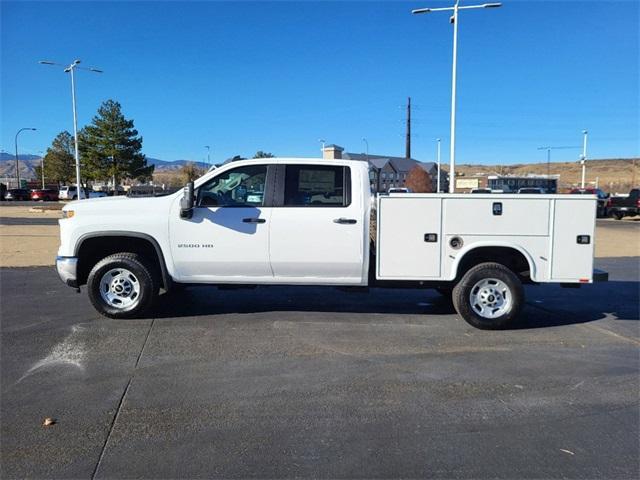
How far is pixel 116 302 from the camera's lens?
6.79m

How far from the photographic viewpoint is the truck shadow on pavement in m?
7.38

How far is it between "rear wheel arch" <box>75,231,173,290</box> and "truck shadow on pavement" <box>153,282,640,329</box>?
717 mm

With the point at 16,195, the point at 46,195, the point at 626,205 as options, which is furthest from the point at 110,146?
the point at 626,205

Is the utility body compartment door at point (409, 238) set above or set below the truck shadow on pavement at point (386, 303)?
above

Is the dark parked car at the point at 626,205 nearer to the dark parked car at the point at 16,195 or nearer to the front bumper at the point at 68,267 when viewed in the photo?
the front bumper at the point at 68,267

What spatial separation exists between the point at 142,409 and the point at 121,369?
3.22 ft

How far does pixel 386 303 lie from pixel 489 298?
5.99 feet

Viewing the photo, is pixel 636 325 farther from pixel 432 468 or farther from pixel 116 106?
pixel 116 106

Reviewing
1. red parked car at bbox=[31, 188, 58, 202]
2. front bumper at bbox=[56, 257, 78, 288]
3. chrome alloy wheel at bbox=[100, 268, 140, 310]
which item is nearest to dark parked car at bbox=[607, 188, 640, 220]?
chrome alloy wheel at bbox=[100, 268, 140, 310]

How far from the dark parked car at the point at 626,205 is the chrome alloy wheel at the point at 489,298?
3138cm

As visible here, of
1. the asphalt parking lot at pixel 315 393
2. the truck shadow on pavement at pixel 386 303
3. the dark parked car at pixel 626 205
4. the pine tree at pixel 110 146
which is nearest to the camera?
the asphalt parking lot at pixel 315 393

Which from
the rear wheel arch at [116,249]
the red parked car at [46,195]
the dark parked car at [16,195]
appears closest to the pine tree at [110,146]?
the red parked car at [46,195]

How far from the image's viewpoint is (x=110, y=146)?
170 ft

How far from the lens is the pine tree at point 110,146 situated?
51.7m
